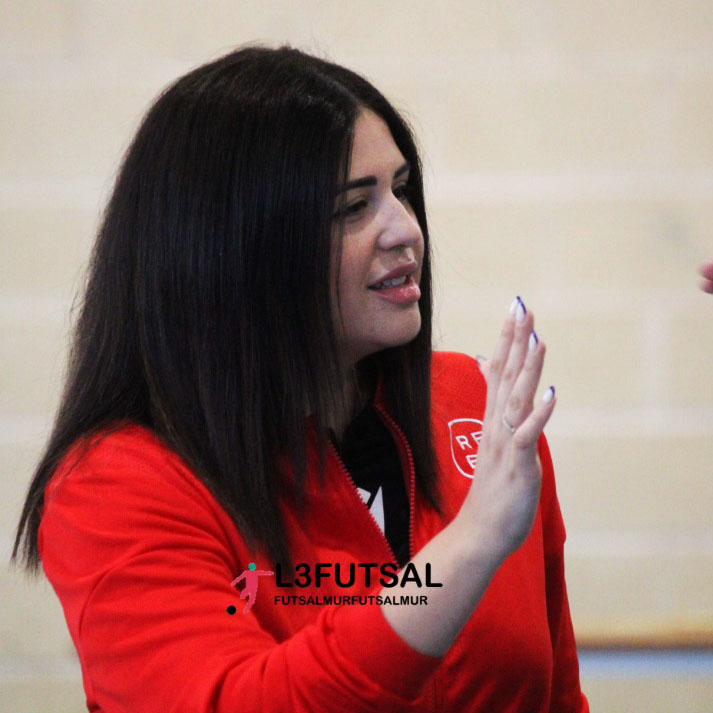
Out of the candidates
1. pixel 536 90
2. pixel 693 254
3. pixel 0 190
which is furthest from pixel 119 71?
pixel 693 254

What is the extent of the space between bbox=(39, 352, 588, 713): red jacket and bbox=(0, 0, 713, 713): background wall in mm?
508

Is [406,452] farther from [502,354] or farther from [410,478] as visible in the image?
[502,354]

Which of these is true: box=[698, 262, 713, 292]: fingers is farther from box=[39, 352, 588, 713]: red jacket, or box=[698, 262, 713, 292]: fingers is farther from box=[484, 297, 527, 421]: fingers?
box=[484, 297, 527, 421]: fingers

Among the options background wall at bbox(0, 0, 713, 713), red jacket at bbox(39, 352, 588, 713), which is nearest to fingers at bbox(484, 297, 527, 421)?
red jacket at bbox(39, 352, 588, 713)

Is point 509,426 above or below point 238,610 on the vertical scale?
above

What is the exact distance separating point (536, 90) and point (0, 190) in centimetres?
99

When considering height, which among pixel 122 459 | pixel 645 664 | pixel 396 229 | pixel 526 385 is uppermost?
pixel 396 229

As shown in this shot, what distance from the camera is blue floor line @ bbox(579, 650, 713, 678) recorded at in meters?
1.80

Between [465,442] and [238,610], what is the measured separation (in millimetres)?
489

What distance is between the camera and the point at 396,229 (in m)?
1.15

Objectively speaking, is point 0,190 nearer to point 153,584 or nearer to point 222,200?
point 222,200

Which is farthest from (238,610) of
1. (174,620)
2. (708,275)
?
(708,275)
